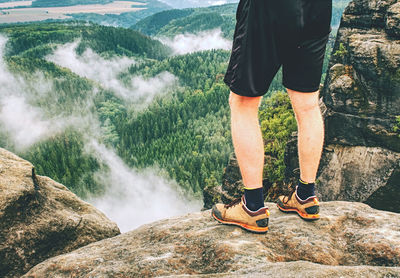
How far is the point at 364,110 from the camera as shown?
667 inches

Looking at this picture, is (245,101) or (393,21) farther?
(393,21)

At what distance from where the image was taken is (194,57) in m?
196

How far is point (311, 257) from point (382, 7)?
1782 centimetres

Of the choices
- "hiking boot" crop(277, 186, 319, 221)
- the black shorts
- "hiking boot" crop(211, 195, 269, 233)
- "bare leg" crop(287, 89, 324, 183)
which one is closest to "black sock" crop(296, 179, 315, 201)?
"hiking boot" crop(277, 186, 319, 221)

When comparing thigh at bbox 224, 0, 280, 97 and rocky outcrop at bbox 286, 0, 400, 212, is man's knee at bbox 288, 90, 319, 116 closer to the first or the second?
thigh at bbox 224, 0, 280, 97

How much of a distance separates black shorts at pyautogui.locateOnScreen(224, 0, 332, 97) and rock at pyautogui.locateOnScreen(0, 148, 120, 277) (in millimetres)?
3999

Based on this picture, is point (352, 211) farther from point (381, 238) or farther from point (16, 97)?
point (16, 97)

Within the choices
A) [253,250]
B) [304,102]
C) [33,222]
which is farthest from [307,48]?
[33,222]

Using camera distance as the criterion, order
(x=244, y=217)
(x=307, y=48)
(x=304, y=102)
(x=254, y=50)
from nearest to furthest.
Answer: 1. (x=254, y=50)
2. (x=307, y=48)
3. (x=304, y=102)
4. (x=244, y=217)

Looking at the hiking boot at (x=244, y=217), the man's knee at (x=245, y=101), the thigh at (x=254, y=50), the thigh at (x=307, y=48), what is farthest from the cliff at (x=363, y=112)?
the thigh at (x=254, y=50)

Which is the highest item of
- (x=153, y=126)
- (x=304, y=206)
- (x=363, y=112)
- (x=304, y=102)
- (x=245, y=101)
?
(x=245, y=101)

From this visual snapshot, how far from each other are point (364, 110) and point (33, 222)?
54.7ft

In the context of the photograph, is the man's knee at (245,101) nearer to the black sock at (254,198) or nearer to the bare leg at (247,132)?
the bare leg at (247,132)

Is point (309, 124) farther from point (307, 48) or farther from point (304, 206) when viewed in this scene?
point (304, 206)
